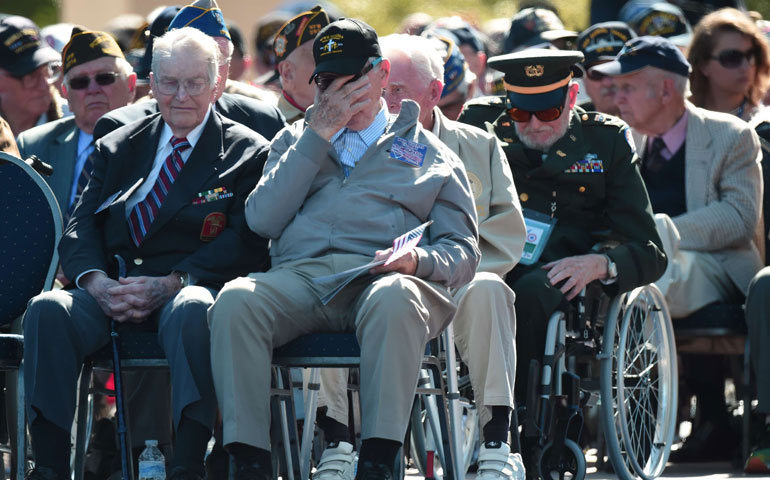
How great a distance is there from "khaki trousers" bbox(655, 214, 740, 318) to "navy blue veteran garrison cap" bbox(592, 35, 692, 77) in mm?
960

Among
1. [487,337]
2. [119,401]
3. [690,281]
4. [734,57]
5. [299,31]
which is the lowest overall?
[119,401]

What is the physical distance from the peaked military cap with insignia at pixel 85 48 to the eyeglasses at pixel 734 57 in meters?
3.29

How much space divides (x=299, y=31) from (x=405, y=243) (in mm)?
2611

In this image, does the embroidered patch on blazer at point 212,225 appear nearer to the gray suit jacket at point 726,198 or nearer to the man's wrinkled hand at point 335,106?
the man's wrinkled hand at point 335,106

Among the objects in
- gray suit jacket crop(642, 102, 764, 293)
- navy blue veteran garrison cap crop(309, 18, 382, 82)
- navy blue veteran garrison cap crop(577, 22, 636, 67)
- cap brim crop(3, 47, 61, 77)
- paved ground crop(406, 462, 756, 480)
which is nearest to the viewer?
navy blue veteran garrison cap crop(309, 18, 382, 82)

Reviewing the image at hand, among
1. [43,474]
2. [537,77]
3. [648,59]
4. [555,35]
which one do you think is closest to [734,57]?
[648,59]

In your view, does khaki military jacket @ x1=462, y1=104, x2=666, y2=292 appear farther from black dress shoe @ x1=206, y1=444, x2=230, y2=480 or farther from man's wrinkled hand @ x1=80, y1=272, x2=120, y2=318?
man's wrinkled hand @ x1=80, y1=272, x2=120, y2=318

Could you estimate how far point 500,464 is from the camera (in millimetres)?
5336

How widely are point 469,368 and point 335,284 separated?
0.78 metres

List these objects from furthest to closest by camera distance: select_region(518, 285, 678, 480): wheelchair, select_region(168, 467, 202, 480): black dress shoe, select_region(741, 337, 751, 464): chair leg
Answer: select_region(741, 337, 751, 464): chair leg < select_region(518, 285, 678, 480): wheelchair < select_region(168, 467, 202, 480): black dress shoe

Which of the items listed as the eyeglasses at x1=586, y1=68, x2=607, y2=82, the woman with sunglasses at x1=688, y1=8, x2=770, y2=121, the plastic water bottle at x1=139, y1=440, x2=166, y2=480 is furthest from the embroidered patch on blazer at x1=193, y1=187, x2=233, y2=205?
the woman with sunglasses at x1=688, y1=8, x2=770, y2=121

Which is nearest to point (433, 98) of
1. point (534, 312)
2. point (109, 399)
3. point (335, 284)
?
point (534, 312)

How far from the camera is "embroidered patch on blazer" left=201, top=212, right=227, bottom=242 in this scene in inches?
216

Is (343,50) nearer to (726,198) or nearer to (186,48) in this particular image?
(186,48)
